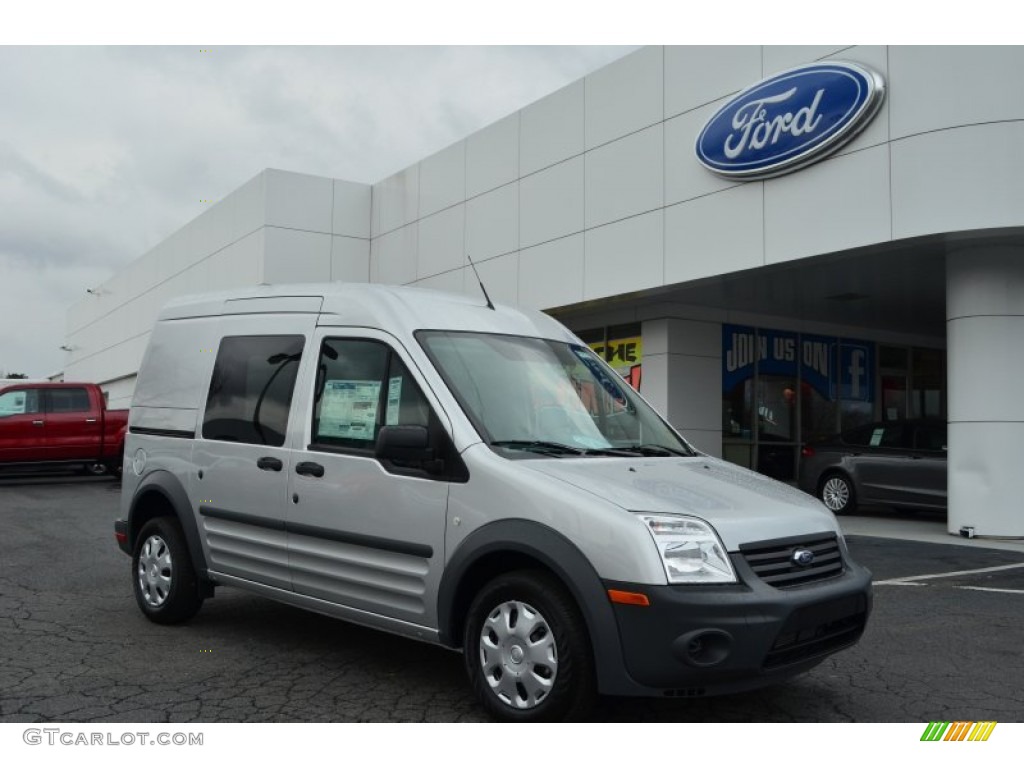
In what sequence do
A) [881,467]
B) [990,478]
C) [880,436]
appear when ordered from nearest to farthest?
[990,478], [881,467], [880,436]

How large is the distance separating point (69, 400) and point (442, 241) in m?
8.07

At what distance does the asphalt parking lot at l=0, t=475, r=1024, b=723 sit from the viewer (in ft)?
14.8

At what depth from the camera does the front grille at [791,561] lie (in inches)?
159

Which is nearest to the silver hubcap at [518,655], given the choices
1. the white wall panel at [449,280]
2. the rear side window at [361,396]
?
the rear side window at [361,396]

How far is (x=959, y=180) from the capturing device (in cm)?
1120

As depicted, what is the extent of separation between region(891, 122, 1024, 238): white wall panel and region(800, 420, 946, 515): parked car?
11.5ft

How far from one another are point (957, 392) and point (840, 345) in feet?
27.9

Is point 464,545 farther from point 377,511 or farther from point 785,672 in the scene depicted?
point 785,672

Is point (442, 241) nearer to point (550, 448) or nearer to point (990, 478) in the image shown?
point (990, 478)

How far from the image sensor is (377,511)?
4848 mm

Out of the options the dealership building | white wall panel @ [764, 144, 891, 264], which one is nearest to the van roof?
white wall panel @ [764, 144, 891, 264]

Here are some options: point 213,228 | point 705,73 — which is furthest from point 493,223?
point 213,228

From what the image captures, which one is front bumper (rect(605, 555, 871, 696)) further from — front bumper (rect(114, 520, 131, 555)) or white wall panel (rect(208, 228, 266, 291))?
white wall panel (rect(208, 228, 266, 291))

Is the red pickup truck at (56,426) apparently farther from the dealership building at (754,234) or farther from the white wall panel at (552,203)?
the white wall panel at (552,203)
